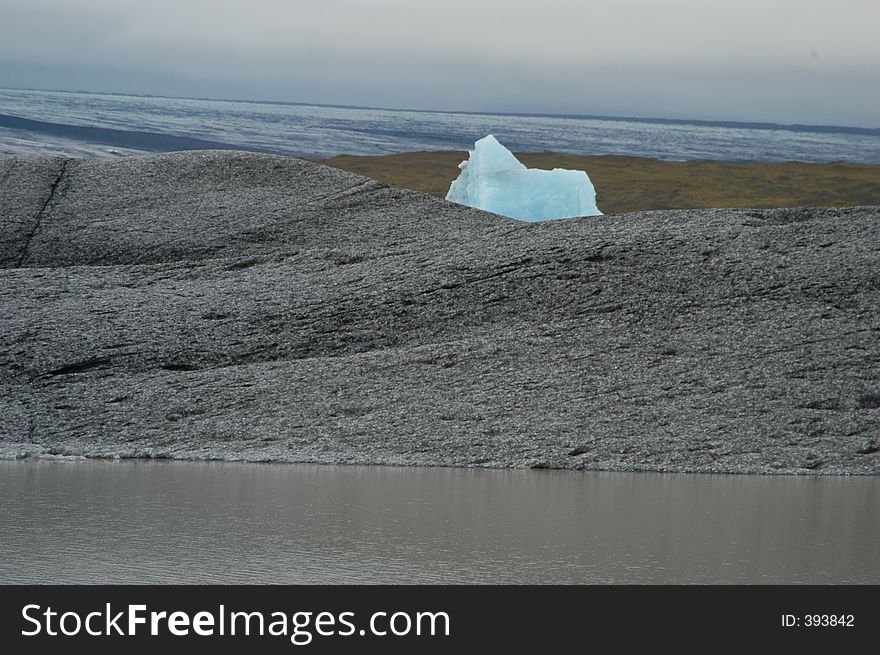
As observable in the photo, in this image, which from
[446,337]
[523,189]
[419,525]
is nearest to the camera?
[419,525]

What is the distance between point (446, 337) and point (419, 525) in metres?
9.52

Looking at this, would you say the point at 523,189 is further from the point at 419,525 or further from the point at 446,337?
the point at 419,525

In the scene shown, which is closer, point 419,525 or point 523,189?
point 419,525

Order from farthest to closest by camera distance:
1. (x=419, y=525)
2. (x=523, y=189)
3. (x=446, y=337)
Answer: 1. (x=523, y=189)
2. (x=446, y=337)
3. (x=419, y=525)

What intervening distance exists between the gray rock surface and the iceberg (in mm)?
7336

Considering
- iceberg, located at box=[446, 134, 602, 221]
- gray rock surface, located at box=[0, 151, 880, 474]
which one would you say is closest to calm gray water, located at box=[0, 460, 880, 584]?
gray rock surface, located at box=[0, 151, 880, 474]

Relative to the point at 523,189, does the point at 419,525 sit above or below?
below

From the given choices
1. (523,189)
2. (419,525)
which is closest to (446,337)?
(419,525)

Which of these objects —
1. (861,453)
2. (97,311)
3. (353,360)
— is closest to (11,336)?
(97,311)

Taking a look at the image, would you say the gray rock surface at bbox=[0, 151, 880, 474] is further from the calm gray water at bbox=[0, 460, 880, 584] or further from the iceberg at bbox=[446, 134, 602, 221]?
the iceberg at bbox=[446, 134, 602, 221]

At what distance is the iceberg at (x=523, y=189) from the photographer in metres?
35.0

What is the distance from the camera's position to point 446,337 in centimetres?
2031

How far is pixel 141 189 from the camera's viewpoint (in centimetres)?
3041

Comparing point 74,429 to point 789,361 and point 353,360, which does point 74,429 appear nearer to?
point 353,360
